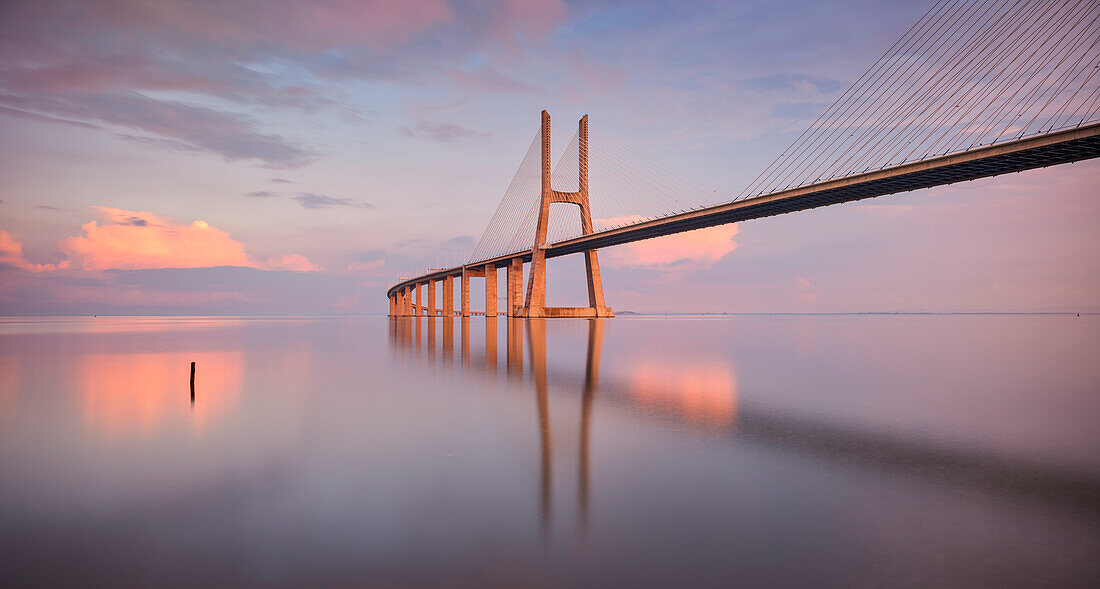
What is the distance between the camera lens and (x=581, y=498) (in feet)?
22.1

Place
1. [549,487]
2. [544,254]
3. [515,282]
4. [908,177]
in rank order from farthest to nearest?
1. [515,282]
2. [544,254]
3. [908,177]
4. [549,487]

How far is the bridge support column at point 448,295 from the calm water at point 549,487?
99.6m

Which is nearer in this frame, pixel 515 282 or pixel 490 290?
pixel 515 282

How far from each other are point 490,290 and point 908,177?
72833 millimetres

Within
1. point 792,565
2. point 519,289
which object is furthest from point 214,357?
point 519,289

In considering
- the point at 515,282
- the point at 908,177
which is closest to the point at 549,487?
the point at 908,177

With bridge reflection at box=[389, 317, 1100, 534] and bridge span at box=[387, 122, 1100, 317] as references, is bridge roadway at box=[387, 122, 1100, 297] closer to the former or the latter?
bridge span at box=[387, 122, 1100, 317]

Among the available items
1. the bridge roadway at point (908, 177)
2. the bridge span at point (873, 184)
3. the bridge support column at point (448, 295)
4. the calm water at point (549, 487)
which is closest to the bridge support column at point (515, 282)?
the bridge span at point (873, 184)

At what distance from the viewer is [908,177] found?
3991 centimetres

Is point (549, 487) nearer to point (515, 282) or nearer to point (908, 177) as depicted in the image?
point (908, 177)

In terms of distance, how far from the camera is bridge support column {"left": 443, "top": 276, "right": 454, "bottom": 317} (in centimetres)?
11588

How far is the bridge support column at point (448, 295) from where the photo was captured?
116 m

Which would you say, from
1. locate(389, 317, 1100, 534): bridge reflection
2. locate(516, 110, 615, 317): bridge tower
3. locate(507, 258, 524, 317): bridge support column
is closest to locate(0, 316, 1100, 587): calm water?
locate(389, 317, 1100, 534): bridge reflection

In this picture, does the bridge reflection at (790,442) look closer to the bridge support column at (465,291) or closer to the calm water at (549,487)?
the calm water at (549,487)
